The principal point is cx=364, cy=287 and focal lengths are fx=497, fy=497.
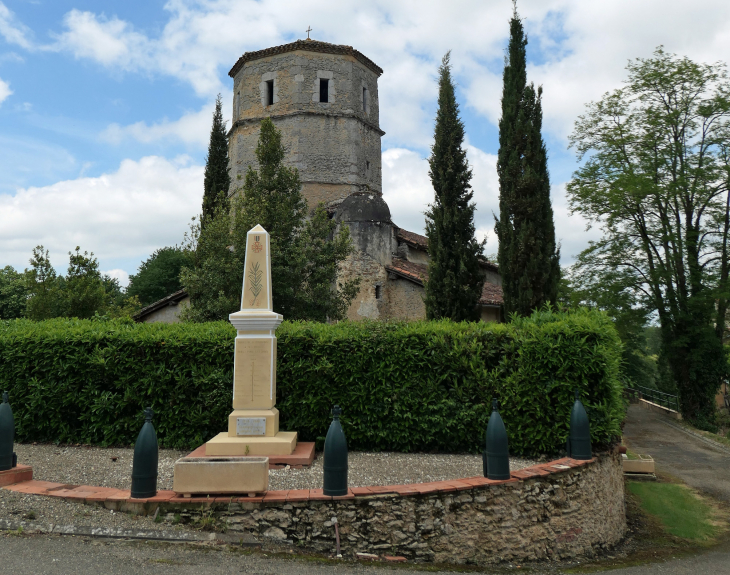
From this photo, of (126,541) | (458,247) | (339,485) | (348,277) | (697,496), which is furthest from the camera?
(348,277)

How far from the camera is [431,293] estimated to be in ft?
52.3

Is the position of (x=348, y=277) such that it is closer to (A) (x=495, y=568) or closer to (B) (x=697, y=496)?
(B) (x=697, y=496)

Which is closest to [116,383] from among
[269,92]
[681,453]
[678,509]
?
[678,509]

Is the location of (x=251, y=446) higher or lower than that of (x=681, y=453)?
higher

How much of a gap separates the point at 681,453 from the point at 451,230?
32.6 feet

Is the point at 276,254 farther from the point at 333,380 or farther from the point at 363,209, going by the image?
the point at 363,209

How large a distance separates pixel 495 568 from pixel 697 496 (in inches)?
284

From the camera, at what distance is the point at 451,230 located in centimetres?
1611

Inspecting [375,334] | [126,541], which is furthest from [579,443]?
[126,541]

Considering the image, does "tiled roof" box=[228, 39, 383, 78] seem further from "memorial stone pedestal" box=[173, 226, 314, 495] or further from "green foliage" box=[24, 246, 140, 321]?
"memorial stone pedestal" box=[173, 226, 314, 495]

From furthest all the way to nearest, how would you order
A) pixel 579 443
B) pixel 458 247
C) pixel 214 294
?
pixel 458 247 < pixel 214 294 < pixel 579 443

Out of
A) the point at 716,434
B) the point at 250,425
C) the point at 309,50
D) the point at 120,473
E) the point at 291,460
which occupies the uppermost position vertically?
the point at 309,50

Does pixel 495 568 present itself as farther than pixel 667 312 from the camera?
No

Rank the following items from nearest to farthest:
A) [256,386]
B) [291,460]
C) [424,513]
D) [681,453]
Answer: [424,513]
[291,460]
[256,386]
[681,453]
